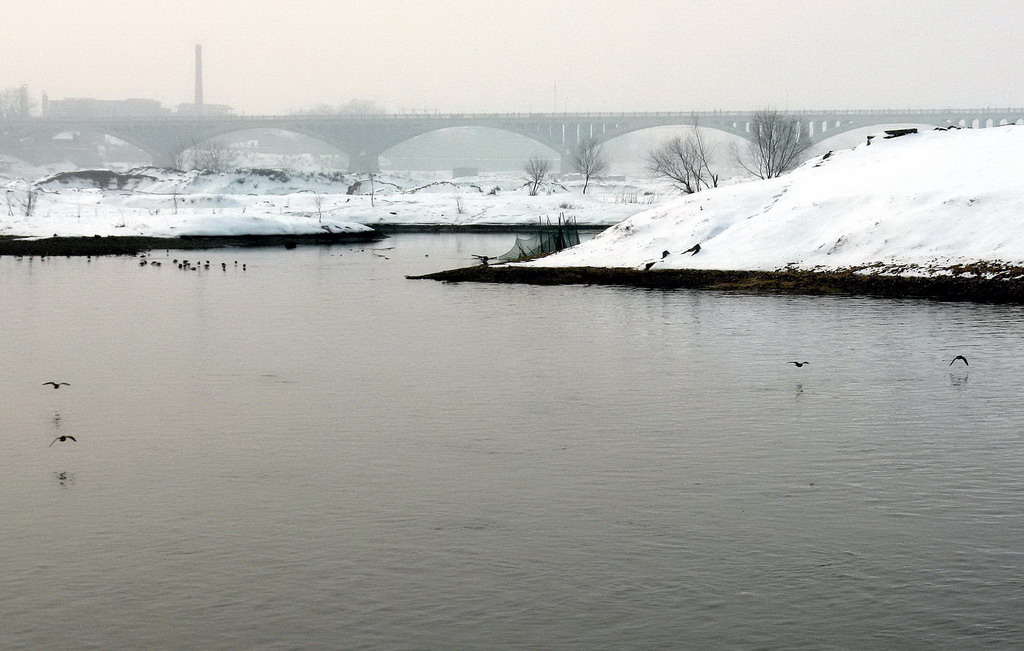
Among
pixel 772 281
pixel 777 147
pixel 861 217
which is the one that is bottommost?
pixel 772 281

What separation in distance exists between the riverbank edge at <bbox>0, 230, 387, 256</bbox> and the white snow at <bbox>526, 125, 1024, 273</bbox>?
26.8m

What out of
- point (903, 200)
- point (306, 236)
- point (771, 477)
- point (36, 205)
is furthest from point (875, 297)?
point (36, 205)

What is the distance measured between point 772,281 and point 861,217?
6390mm

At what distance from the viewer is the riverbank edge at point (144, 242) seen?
2525 inches

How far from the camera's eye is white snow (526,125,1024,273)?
4047 centimetres

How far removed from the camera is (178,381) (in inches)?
851

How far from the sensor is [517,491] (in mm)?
13711

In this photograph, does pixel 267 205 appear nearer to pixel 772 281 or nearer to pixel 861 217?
pixel 861 217

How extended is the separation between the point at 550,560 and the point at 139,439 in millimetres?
7340

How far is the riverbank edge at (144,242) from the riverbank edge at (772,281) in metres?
24.9

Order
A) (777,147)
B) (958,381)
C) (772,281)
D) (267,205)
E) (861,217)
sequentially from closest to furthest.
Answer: (958,381), (772,281), (861,217), (267,205), (777,147)

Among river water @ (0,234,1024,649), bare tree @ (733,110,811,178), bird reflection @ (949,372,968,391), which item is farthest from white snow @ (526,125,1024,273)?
bare tree @ (733,110,811,178)

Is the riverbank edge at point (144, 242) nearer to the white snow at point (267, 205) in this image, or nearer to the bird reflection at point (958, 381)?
the white snow at point (267, 205)

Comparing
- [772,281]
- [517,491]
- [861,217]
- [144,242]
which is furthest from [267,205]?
[517,491]
